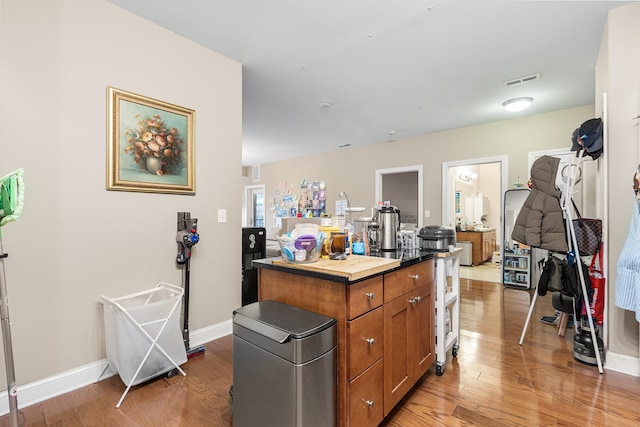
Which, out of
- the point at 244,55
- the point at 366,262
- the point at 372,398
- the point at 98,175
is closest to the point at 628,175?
the point at 366,262

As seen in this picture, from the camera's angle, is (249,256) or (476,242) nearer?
(249,256)

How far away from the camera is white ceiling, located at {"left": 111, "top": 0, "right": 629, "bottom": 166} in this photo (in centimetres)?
213

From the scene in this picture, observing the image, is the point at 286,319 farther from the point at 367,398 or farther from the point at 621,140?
the point at 621,140

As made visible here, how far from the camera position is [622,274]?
1890mm

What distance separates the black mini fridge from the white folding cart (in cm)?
111

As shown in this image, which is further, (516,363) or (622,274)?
(516,363)

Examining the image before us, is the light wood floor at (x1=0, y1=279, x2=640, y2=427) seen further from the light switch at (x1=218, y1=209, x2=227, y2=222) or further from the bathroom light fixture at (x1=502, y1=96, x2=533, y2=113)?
the bathroom light fixture at (x1=502, y1=96, x2=533, y2=113)

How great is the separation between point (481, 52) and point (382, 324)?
106 inches

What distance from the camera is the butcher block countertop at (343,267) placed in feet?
4.16

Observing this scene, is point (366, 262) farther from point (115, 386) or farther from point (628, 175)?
point (628, 175)

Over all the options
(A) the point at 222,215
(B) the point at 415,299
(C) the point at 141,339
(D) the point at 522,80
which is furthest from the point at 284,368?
(D) the point at 522,80

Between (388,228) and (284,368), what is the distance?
3.87 ft

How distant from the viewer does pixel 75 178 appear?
76.0 inches

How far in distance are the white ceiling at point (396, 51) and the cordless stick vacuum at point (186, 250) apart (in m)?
1.58
